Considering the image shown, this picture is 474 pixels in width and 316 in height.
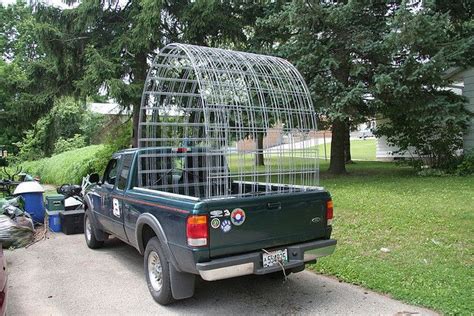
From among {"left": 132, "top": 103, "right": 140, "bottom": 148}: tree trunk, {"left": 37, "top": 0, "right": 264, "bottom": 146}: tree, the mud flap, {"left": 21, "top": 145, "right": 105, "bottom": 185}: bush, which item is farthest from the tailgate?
{"left": 21, "top": 145, "right": 105, "bottom": 185}: bush

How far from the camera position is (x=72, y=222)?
343 inches

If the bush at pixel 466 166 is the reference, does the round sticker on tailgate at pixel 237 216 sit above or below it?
above

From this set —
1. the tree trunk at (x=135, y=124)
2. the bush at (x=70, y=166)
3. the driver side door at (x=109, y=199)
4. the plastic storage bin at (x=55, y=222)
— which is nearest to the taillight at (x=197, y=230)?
the driver side door at (x=109, y=199)

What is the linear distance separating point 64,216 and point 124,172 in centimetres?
346

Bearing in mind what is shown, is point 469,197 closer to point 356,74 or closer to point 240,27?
point 356,74

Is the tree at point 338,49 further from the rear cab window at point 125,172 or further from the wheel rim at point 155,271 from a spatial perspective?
the wheel rim at point 155,271

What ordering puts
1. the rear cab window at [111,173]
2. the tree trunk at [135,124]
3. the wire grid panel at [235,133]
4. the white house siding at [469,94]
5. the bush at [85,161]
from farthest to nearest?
the bush at [85,161], the white house siding at [469,94], the tree trunk at [135,124], the rear cab window at [111,173], the wire grid panel at [235,133]

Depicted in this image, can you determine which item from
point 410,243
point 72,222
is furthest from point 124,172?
point 410,243

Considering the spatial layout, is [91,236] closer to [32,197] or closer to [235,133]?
[32,197]

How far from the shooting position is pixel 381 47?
1148 centimetres

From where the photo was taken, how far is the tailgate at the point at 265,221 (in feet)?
13.5

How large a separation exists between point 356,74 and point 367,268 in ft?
24.5

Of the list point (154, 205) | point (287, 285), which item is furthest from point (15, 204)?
point (287, 285)

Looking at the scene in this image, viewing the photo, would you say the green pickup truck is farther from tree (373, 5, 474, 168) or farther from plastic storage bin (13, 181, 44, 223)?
tree (373, 5, 474, 168)
